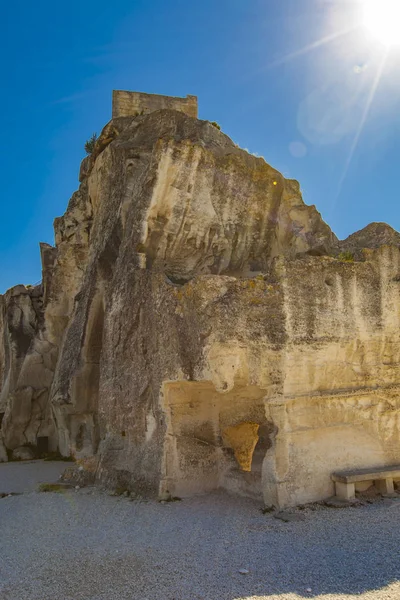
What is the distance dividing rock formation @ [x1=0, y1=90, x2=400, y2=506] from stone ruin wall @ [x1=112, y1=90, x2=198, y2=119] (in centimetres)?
440

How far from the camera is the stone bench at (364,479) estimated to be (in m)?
8.97

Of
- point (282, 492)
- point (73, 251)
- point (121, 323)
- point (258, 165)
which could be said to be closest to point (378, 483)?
point (282, 492)

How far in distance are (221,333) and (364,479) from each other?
3.59m

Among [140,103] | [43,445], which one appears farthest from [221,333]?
[140,103]

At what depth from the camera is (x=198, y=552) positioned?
7.23m

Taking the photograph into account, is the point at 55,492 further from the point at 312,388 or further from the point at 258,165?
the point at 258,165

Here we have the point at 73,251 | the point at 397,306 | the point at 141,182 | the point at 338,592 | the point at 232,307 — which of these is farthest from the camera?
the point at 73,251

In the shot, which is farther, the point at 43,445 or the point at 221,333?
the point at 43,445

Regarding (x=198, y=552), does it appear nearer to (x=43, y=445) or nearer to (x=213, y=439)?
(x=213, y=439)

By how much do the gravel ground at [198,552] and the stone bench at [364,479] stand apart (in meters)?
0.39

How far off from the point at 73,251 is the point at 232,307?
1331cm

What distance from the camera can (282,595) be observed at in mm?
5664

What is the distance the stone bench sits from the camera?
8969 millimetres

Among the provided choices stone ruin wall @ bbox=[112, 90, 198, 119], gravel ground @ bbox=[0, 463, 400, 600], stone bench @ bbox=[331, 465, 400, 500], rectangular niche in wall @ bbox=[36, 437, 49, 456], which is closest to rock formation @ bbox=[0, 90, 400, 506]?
stone bench @ bbox=[331, 465, 400, 500]
